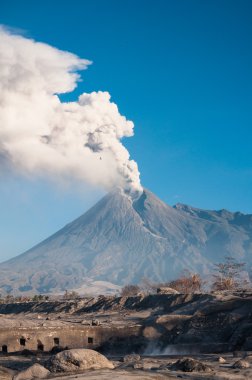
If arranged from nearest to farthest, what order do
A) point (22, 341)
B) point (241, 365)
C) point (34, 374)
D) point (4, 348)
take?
1. point (34, 374)
2. point (241, 365)
3. point (4, 348)
4. point (22, 341)

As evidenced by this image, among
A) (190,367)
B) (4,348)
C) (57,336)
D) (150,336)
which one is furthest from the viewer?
(150,336)

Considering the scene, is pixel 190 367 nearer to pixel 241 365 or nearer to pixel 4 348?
pixel 241 365

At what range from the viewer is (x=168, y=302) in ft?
188

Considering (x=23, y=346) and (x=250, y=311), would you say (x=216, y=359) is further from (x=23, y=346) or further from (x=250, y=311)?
(x=23, y=346)

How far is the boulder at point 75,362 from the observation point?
75.7ft

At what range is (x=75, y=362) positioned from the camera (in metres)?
23.3

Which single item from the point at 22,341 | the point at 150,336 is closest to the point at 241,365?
the point at 150,336

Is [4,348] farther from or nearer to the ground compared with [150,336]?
nearer to the ground

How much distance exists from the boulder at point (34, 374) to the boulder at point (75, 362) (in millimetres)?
801

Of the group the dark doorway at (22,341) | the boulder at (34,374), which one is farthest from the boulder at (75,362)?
Answer: the dark doorway at (22,341)

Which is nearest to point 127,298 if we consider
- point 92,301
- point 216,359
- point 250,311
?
point 92,301

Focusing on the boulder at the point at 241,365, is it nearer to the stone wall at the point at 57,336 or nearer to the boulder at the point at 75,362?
the boulder at the point at 75,362

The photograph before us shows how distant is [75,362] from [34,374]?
2217 millimetres

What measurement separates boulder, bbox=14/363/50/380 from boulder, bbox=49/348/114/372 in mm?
801
